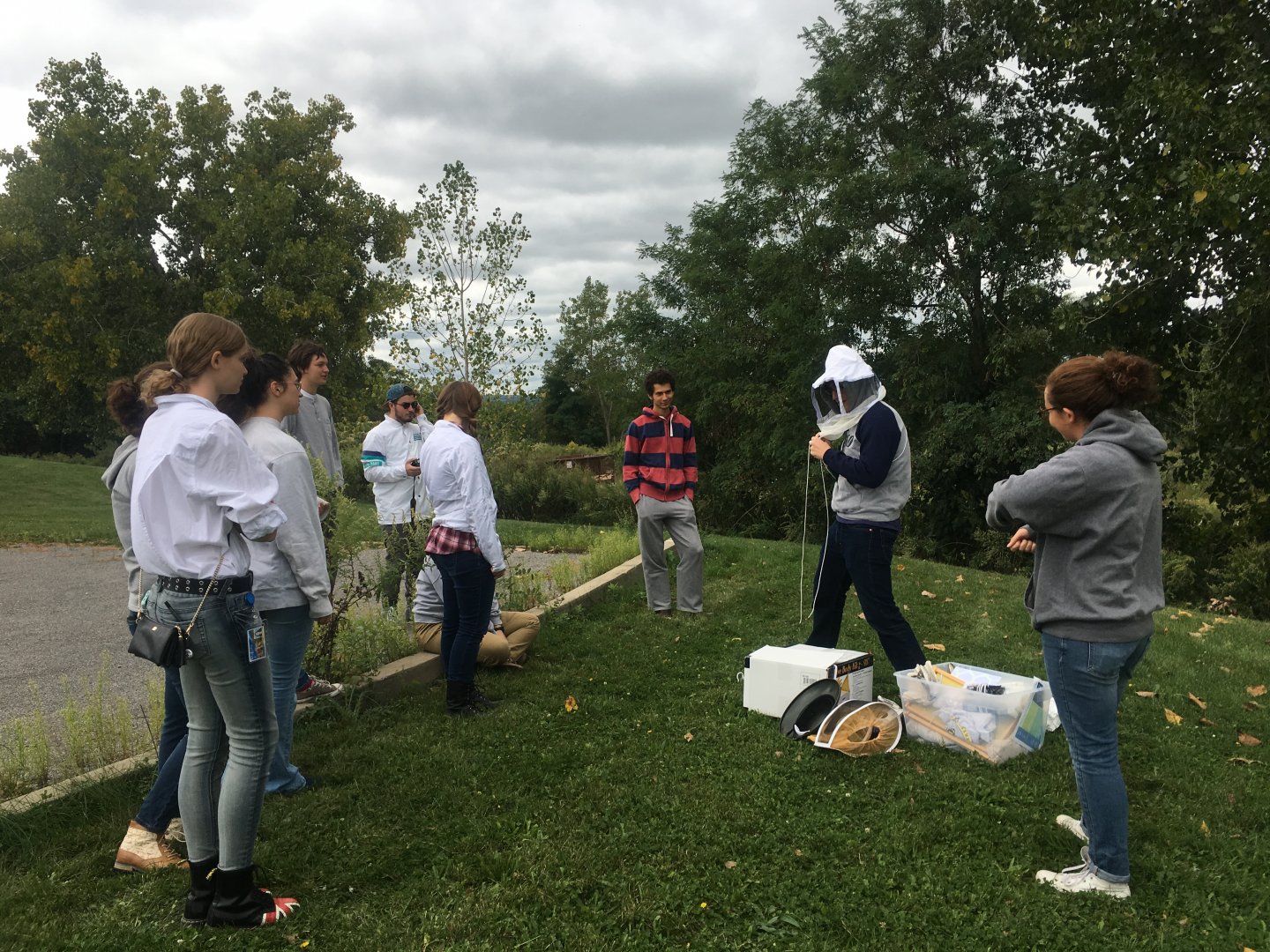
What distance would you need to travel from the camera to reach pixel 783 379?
72.7ft

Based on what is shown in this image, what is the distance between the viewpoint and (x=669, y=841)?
345 centimetres

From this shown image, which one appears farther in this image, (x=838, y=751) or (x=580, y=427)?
(x=580, y=427)

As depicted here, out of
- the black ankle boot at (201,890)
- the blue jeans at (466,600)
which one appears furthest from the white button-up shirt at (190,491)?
the blue jeans at (466,600)

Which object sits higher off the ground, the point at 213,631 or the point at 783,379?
the point at 783,379

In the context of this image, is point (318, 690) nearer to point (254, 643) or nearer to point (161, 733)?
point (161, 733)

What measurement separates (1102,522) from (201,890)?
3280 mm

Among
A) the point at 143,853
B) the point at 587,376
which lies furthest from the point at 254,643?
the point at 587,376

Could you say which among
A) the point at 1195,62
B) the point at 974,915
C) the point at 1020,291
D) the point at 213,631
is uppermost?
the point at 1195,62

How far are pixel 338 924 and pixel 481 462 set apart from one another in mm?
2364

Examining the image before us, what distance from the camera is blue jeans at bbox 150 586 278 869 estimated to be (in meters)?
2.65

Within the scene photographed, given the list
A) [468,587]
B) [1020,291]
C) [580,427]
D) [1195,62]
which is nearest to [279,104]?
[1020,291]

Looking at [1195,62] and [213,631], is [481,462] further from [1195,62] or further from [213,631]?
[1195,62]

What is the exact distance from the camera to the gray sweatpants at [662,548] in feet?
23.1

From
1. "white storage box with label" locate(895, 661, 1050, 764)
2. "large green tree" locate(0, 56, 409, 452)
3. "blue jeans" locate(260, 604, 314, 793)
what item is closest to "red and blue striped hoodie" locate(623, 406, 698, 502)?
"white storage box with label" locate(895, 661, 1050, 764)
